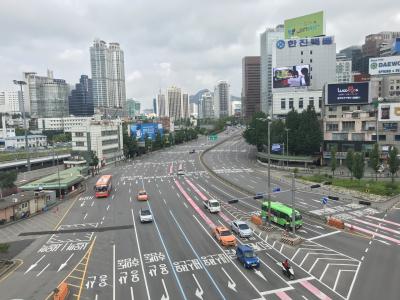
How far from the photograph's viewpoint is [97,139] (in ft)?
365

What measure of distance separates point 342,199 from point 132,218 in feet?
116

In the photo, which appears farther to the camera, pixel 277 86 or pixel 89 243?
pixel 277 86

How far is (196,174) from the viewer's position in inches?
3452

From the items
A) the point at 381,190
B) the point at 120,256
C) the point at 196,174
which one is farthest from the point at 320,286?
the point at 196,174

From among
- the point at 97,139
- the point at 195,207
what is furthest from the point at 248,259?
the point at 97,139

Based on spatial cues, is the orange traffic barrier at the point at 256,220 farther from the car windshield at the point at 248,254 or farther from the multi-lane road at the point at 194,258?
the car windshield at the point at 248,254

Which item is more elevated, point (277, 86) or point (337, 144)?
point (277, 86)

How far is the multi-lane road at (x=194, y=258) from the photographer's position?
26078mm

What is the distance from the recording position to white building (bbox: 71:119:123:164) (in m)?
109

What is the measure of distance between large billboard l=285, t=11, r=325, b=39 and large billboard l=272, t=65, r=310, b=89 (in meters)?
34.0

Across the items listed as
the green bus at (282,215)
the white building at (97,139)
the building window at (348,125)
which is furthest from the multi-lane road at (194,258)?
the white building at (97,139)

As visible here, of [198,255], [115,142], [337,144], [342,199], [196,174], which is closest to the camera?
[198,255]

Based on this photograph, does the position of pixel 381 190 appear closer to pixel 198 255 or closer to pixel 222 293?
pixel 198 255

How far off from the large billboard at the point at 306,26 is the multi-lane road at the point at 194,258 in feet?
359
